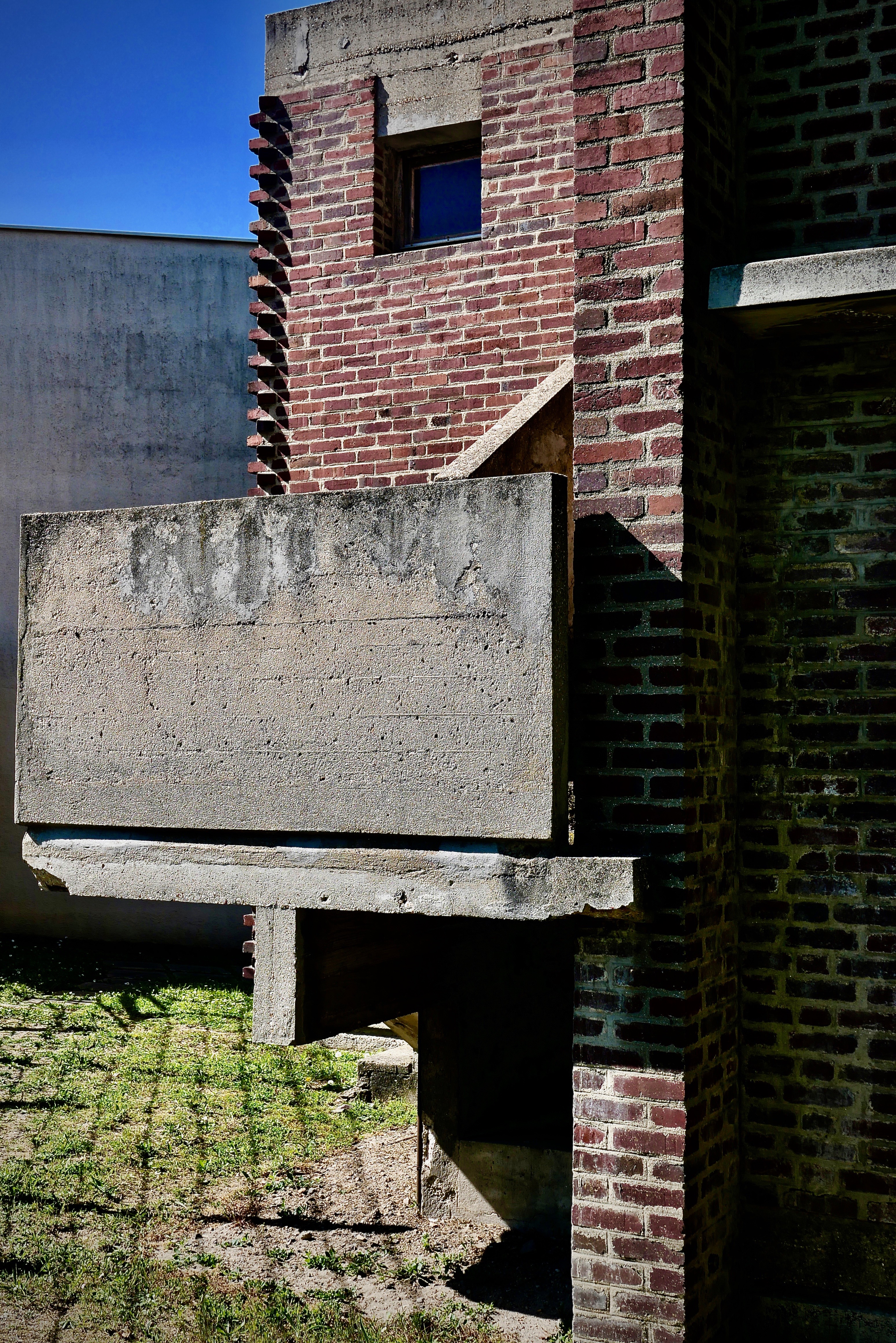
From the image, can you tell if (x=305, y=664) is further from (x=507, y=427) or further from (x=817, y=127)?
(x=817, y=127)

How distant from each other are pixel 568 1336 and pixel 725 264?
404cm

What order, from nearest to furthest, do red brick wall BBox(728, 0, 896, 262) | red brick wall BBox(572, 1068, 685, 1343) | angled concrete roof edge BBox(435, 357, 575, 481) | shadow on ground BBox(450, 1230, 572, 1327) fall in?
red brick wall BBox(572, 1068, 685, 1343), red brick wall BBox(728, 0, 896, 262), angled concrete roof edge BBox(435, 357, 575, 481), shadow on ground BBox(450, 1230, 572, 1327)

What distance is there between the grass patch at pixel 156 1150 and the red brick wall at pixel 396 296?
3.78 m

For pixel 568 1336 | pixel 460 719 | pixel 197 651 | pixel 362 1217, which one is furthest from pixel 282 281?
pixel 568 1336

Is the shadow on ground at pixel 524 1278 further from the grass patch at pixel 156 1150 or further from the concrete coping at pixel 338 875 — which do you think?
the concrete coping at pixel 338 875

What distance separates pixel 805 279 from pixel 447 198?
3626 millimetres

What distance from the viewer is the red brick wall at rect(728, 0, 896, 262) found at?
3.70m

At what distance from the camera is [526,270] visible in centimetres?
600

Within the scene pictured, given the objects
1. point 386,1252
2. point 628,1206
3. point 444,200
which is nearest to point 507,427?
point 444,200

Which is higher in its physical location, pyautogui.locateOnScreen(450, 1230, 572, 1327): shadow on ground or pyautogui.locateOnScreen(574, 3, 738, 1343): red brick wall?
pyautogui.locateOnScreen(574, 3, 738, 1343): red brick wall

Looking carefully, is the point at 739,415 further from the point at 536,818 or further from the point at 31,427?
the point at 31,427

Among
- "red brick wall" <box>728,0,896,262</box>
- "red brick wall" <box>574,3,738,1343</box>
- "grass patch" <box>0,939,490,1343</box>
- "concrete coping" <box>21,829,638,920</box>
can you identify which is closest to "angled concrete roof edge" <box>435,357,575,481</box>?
"red brick wall" <box>574,3,738,1343</box>

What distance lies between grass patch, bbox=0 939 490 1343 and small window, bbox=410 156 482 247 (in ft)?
17.2

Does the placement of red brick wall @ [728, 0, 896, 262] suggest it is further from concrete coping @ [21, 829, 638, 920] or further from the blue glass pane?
the blue glass pane
